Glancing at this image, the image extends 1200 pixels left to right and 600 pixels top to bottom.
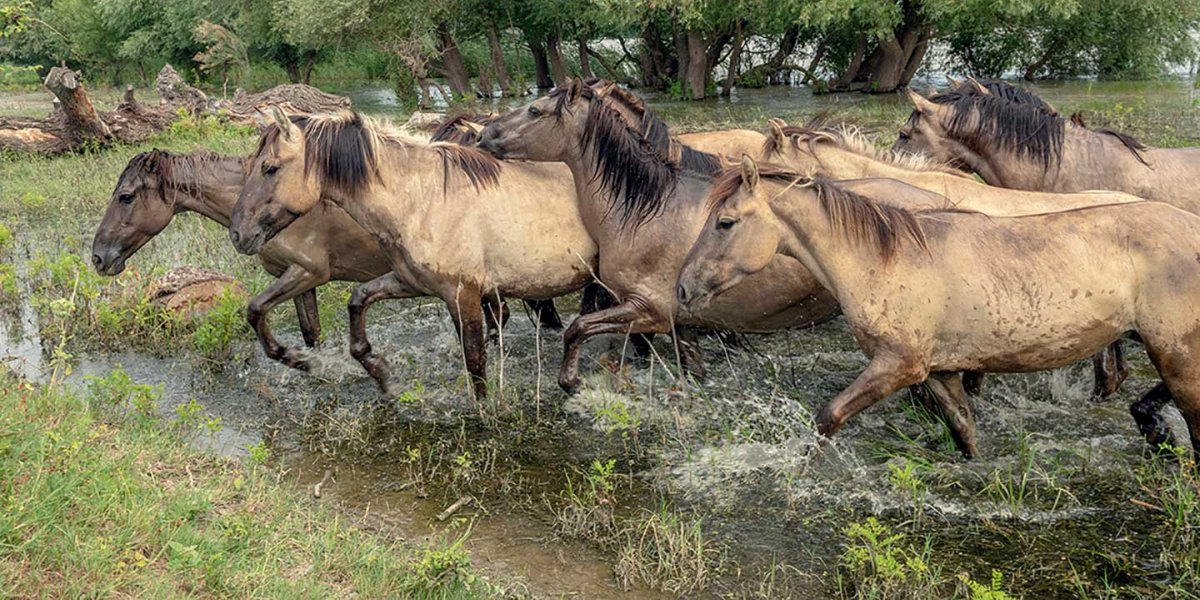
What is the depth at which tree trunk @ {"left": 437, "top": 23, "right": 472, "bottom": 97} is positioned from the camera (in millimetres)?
27781

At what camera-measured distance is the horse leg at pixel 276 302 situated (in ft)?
24.2

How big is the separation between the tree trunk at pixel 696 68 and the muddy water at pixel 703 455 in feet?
60.2

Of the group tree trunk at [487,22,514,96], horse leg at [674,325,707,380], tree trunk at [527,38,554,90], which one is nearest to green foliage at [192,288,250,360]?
horse leg at [674,325,707,380]

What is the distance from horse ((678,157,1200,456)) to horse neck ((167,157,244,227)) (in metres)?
3.97

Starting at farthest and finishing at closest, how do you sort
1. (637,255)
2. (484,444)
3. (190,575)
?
(637,255) → (484,444) → (190,575)

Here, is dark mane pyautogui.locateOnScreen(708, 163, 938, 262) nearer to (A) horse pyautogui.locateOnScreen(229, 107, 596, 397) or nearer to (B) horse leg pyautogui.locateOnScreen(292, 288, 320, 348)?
(A) horse pyautogui.locateOnScreen(229, 107, 596, 397)

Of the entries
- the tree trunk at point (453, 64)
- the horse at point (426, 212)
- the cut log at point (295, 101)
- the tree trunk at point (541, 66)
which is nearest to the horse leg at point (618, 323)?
the horse at point (426, 212)

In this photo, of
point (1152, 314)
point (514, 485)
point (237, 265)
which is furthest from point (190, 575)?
point (237, 265)

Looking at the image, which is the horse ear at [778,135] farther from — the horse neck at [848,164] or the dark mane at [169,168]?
the dark mane at [169,168]

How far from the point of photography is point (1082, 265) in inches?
197

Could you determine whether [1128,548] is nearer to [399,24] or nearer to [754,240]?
[754,240]

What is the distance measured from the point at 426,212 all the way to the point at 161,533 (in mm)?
2994

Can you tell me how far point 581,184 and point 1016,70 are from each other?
2427 centimetres

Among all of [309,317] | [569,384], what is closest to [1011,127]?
[569,384]
